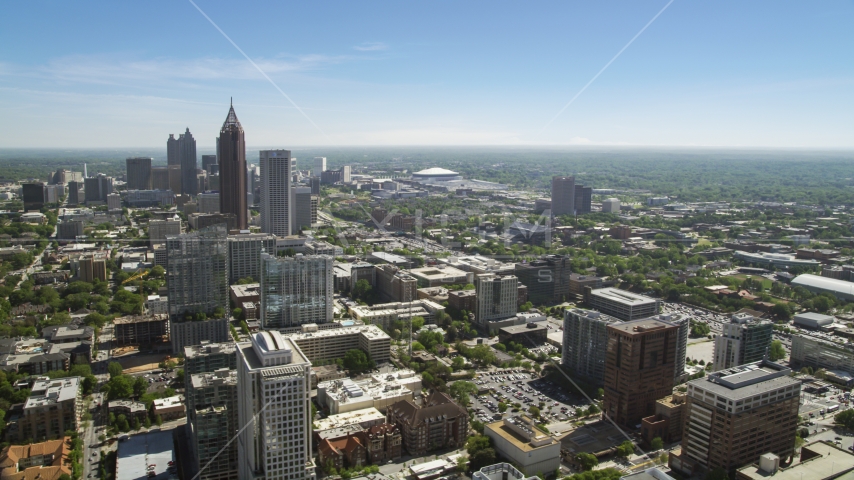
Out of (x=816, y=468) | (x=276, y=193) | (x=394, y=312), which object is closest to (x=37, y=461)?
(x=394, y=312)

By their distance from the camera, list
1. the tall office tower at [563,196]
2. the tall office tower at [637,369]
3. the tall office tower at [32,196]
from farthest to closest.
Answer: the tall office tower at [563,196] → the tall office tower at [32,196] → the tall office tower at [637,369]

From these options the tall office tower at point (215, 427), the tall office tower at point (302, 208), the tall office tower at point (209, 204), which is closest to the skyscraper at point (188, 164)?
the tall office tower at point (209, 204)

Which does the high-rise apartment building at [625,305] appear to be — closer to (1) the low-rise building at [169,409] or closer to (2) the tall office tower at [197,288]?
(2) the tall office tower at [197,288]

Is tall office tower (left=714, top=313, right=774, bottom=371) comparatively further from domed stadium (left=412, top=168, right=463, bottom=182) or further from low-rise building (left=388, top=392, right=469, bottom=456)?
domed stadium (left=412, top=168, right=463, bottom=182)

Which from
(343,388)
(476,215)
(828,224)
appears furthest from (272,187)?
(828,224)

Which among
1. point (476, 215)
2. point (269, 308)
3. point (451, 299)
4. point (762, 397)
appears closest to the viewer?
point (762, 397)

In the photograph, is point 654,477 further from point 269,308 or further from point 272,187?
point 272,187
